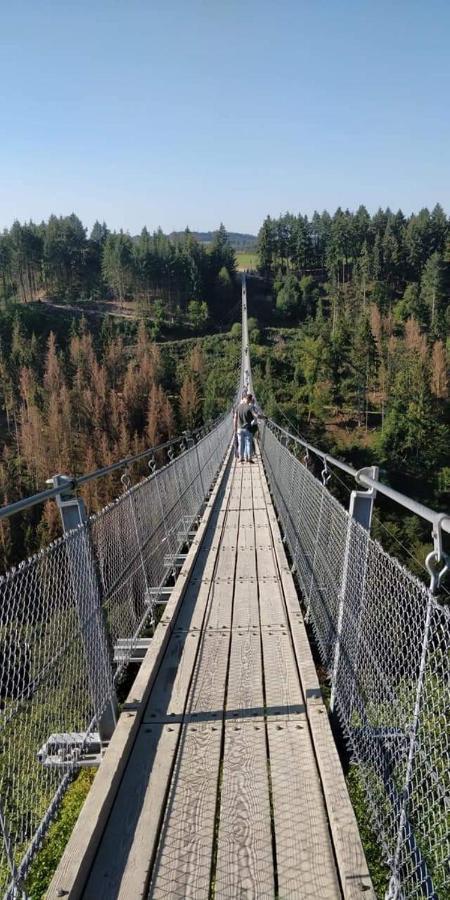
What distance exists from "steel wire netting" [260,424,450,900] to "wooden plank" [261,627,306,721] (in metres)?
0.17

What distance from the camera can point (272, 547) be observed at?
5152mm

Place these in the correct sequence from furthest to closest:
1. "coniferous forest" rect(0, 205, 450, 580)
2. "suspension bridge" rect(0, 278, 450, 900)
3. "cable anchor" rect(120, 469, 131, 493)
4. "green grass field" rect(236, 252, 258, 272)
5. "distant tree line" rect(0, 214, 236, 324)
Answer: "green grass field" rect(236, 252, 258, 272), "distant tree line" rect(0, 214, 236, 324), "coniferous forest" rect(0, 205, 450, 580), "cable anchor" rect(120, 469, 131, 493), "suspension bridge" rect(0, 278, 450, 900)

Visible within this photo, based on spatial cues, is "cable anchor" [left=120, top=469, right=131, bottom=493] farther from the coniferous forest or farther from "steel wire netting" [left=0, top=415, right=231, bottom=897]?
the coniferous forest

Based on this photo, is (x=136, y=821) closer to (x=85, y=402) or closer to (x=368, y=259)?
(x=85, y=402)

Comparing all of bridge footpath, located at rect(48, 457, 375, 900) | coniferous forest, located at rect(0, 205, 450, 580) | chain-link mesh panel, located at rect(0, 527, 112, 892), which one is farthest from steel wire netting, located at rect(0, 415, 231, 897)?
coniferous forest, located at rect(0, 205, 450, 580)

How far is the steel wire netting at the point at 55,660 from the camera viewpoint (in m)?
1.73

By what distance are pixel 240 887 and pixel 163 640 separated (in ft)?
5.16

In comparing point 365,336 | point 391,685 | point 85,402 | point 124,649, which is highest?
point 365,336

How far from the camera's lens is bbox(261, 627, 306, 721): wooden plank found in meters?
2.58

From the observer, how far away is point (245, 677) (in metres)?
2.87

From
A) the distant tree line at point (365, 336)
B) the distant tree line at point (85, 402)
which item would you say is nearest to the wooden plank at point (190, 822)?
the distant tree line at point (85, 402)

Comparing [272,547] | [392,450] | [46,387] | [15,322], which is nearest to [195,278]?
[15,322]

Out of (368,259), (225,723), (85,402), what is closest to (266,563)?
(225,723)

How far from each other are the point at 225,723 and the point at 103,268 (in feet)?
252
